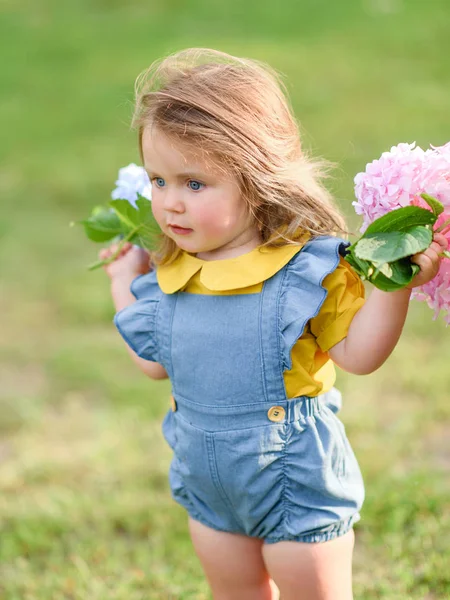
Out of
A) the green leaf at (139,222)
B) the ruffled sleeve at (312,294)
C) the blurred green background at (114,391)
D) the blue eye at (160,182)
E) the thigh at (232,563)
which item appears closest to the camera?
the ruffled sleeve at (312,294)

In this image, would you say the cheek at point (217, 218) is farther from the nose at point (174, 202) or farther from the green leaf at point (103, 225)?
the green leaf at point (103, 225)

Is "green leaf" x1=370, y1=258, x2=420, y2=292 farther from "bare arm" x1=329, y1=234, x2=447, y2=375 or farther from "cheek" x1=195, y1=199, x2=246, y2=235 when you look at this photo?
"cheek" x1=195, y1=199, x2=246, y2=235

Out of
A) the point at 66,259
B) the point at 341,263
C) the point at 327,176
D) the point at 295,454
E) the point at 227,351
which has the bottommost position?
the point at 66,259

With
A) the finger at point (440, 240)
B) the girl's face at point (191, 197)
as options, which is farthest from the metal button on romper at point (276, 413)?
the finger at point (440, 240)

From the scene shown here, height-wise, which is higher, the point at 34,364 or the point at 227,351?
the point at 227,351

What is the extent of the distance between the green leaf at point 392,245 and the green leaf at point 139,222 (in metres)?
0.68

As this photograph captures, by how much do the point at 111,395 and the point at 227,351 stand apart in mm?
2245

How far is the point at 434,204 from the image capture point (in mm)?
1702

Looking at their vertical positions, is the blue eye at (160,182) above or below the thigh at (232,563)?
above

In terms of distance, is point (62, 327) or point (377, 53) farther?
point (377, 53)

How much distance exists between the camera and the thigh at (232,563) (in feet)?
6.92

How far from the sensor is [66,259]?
237 inches

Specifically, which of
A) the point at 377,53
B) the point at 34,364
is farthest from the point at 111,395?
the point at 377,53

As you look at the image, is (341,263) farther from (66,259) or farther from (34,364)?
(66,259)
